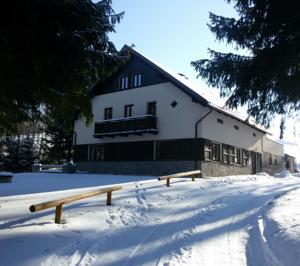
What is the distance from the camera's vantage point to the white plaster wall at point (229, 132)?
76.8 feet

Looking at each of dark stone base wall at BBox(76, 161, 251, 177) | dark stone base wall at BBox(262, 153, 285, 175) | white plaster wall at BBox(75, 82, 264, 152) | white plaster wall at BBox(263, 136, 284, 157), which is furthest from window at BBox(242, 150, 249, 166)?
white plaster wall at BBox(263, 136, 284, 157)

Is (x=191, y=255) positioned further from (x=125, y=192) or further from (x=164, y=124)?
(x=164, y=124)

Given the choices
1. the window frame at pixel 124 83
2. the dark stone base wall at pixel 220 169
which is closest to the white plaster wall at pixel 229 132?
the dark stone base wall at pixel 220 169

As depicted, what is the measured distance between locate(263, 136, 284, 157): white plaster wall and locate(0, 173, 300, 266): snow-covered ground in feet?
76.3

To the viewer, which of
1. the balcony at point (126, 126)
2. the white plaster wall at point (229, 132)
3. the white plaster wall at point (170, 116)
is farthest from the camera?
the balcony at point (126, 126)

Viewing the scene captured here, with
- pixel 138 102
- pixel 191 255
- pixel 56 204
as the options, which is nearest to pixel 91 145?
pixel 138 102

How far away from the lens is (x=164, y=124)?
942 inches

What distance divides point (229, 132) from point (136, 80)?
7435 mm

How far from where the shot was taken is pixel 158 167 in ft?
77.6

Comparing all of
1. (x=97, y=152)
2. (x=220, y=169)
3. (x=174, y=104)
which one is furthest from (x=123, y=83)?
(x=220, y=169)

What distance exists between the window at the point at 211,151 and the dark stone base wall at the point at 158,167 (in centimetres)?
39

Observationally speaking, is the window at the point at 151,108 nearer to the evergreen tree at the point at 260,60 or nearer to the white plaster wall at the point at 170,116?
the white plaster wall at the point at 170,116

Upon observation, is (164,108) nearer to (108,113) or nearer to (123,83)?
(123,83)

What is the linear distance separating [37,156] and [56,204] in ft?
110
